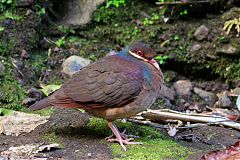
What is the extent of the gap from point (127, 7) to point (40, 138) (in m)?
3.26

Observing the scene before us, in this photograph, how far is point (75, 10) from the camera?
742 centimetres

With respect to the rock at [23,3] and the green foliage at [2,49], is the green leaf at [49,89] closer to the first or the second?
the green foliage at [2,49]

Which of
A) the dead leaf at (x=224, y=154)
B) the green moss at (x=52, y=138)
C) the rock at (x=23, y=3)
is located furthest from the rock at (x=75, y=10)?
the dead leaf at (x=224, y=154)

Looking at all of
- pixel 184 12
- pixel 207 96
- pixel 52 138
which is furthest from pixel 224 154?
pixel 184 12

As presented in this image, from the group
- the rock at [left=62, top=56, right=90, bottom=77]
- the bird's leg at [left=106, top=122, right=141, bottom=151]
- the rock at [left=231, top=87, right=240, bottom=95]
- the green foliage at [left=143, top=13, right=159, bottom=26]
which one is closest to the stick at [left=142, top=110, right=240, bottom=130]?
the bird's leg at [left=106, top=122, right=141, bottom=151]

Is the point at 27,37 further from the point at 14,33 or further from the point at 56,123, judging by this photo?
the point at 56,123

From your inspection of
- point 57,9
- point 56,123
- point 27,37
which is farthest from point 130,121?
point 57,9

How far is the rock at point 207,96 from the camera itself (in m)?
6.62

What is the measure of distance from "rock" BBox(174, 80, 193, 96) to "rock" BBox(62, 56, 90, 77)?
1223 mm

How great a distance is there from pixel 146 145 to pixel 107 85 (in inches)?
24.7

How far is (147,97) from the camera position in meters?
4.55

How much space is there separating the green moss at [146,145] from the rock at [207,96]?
1.59 m

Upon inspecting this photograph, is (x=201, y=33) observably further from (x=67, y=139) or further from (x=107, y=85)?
(x=67, y=139)

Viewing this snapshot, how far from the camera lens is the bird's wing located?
14.7 ft
